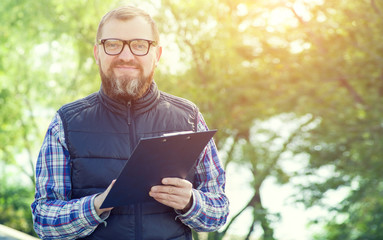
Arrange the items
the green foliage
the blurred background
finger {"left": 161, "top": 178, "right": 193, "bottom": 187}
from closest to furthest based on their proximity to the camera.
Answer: finger {"left": 161, "top": 178, "right": 193, "bottom": 187} < the blurred background < the green foliage

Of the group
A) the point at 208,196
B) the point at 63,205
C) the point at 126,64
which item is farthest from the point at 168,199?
the point at 126,64

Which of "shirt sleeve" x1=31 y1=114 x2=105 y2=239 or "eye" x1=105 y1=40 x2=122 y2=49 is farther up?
"eye" x1=105 y1=40 x2=122 y2=49

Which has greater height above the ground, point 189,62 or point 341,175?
point 189,62

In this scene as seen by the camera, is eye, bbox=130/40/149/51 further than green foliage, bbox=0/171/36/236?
No

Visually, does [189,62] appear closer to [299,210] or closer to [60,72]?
[299,210]

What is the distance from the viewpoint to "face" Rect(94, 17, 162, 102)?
1.99 metres

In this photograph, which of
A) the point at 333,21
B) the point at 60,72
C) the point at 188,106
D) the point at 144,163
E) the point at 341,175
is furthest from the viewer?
the point at 60,72

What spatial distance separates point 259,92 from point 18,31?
7.19m

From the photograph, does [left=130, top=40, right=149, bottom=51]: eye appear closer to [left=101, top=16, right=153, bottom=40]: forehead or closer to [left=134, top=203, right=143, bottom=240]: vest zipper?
[left=101, top=16, right=153, bottom=40]: forehead

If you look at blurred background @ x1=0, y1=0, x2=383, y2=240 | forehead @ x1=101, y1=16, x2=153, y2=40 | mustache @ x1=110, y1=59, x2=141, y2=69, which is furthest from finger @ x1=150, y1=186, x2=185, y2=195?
blurred background @ x1=0, y1=0, x2=383, y2=240

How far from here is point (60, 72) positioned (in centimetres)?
1493

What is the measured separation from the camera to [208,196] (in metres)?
2.06

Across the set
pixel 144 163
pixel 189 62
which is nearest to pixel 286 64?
pixel 189 62

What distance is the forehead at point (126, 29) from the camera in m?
1.98
